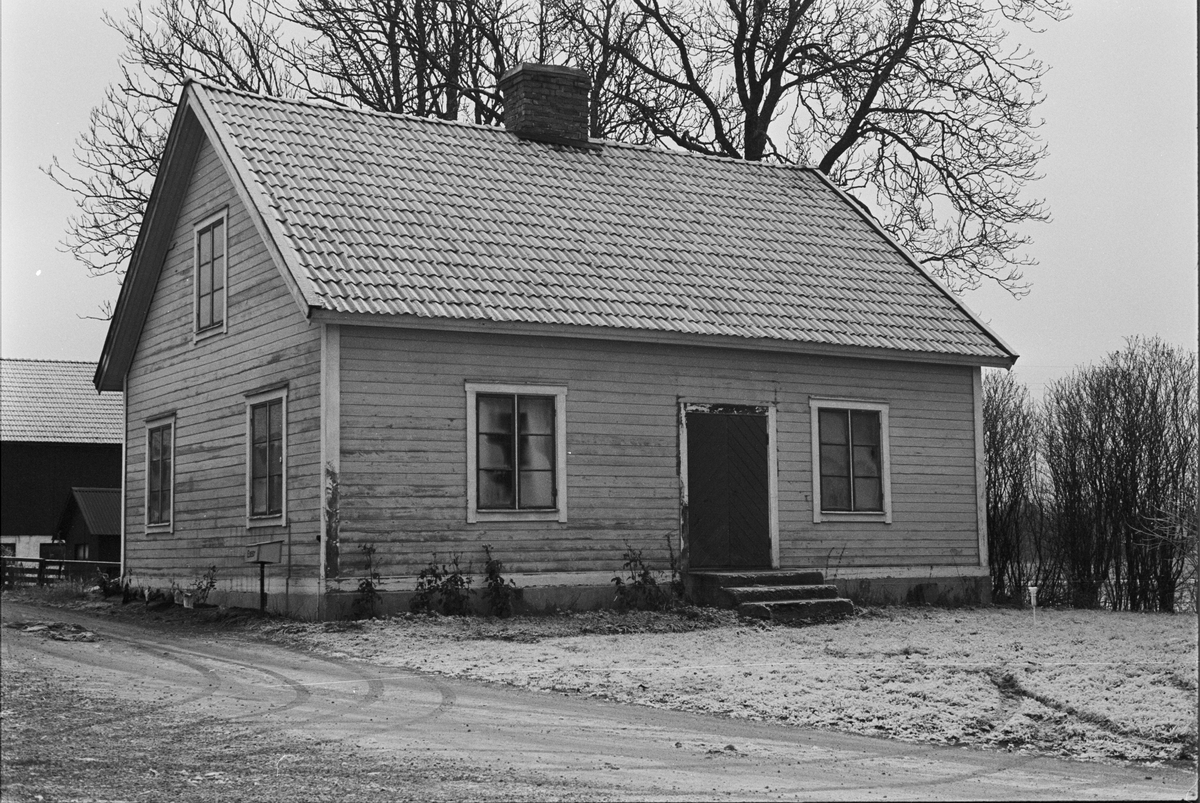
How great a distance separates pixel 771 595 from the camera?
18.3 metres

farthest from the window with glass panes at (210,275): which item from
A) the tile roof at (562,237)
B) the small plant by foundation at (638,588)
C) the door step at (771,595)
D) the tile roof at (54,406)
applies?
the tile roof at (54,406)

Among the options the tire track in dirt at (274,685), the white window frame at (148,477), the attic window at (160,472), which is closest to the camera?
the tire track in dirt at (274,685)

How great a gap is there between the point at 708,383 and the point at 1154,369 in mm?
8794

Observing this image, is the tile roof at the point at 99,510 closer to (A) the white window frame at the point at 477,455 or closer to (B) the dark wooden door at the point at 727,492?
(A) the white window frame at the point at 477,455

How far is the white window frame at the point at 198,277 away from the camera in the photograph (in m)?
19.7

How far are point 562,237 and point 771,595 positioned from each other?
551 centimetres

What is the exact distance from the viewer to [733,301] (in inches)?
785

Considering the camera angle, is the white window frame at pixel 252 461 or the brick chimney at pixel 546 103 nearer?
the white window frame at pixel 252 461

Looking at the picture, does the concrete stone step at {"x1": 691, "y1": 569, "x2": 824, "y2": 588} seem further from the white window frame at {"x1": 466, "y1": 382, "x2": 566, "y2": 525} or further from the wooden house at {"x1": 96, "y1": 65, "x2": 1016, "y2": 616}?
the white window frame at {"x1": 466, "y1": 382, "x2": 566, "y2": 525}

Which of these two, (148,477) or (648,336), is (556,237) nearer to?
(648,336)

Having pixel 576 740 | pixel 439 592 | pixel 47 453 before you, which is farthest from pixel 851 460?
pixel 47 453

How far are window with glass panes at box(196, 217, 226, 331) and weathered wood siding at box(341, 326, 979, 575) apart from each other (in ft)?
12.4

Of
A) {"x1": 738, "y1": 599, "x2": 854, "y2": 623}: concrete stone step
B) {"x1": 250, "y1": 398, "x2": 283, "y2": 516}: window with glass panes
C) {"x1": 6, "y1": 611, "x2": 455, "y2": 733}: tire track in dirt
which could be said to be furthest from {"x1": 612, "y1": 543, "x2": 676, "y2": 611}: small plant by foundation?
{"x1": 6, "y1": 611, "x2": 455, "y2": 733}: tire track in dirt

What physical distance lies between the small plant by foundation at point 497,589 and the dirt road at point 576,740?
385 cm
